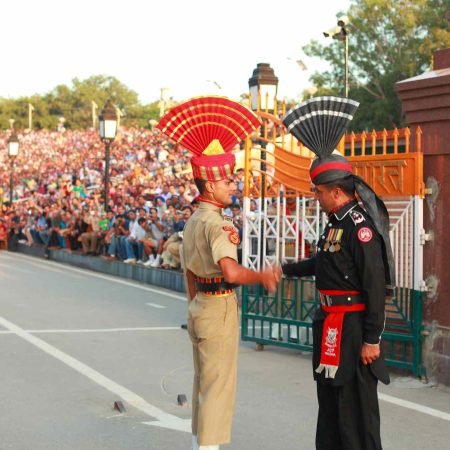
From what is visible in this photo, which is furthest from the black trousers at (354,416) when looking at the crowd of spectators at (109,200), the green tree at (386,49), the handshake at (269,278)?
the green tree at (386,49)

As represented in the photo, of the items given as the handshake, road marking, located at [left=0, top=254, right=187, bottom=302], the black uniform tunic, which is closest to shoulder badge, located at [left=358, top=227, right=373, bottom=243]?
the black uniform tunic

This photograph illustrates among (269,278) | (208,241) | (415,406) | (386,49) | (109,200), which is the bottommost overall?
(415,406)

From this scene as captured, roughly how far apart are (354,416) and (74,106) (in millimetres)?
94733

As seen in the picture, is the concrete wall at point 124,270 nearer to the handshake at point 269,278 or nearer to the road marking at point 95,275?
the road marking at point 95,275

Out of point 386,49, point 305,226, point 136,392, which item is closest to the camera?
point 136,392

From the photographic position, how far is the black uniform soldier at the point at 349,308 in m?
5.07

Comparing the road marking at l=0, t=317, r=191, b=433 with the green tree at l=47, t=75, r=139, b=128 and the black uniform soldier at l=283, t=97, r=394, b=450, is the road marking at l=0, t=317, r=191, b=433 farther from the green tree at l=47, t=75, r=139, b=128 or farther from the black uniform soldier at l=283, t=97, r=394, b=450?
the green tree at l=47, t=75, r=139, b=128

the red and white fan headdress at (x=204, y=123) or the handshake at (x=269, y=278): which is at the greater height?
the red and white fan headdress at (x=204, y=123)

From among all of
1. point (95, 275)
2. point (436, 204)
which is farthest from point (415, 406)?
point (95, 275)

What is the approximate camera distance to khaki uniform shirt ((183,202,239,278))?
17.7ft

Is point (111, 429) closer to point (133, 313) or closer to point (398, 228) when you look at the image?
point (398, 228)

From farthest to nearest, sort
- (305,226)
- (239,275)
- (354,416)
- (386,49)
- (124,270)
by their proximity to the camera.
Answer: (386,49) → (124,270) → (305,226) → (239,275) → (354,416)

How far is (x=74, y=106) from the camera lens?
319ft

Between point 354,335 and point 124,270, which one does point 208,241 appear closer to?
point 354,335
